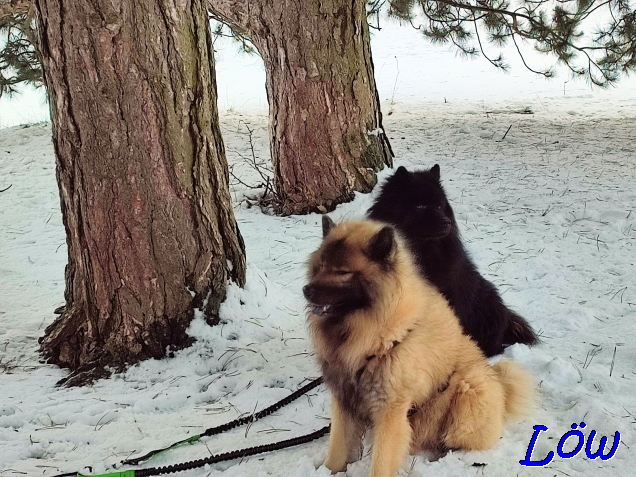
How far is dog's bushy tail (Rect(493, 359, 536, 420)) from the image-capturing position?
2.95m

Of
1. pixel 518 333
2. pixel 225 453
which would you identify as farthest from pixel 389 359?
pixel 518 333

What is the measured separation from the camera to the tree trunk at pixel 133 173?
349 centimetres

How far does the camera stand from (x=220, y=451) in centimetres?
301

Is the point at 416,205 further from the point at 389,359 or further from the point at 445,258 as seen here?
the point at 389,359

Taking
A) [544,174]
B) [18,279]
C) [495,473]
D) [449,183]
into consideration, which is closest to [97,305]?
[18,279]

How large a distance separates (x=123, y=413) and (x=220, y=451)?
761mm

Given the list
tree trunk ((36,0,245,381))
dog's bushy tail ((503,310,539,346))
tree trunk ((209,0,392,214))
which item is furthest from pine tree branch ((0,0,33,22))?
dog's bushy tail ((503,310,539,346))

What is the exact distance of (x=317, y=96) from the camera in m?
6.67

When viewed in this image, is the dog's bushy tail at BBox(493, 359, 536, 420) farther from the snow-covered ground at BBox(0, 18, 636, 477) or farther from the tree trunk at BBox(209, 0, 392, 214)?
the tree trunk at BBox(209, 0, 392, 214)

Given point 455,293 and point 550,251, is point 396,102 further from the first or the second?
point 455,293

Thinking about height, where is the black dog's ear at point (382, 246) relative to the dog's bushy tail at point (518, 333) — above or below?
above

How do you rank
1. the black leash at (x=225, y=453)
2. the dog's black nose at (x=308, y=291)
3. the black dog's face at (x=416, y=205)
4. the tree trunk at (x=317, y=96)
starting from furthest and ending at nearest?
the tree trunk at (x=317, y=96) < the black dog's face at (x=416, y=205) < the black leash at (x=225, y=453) < the dog's black nose at (x=308, y=291)

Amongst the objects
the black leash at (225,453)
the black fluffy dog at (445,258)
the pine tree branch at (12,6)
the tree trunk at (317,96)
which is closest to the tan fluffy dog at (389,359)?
the black leash at (225,453)

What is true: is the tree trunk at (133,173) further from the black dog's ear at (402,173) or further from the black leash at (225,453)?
the black dog's ear at (402,173)
